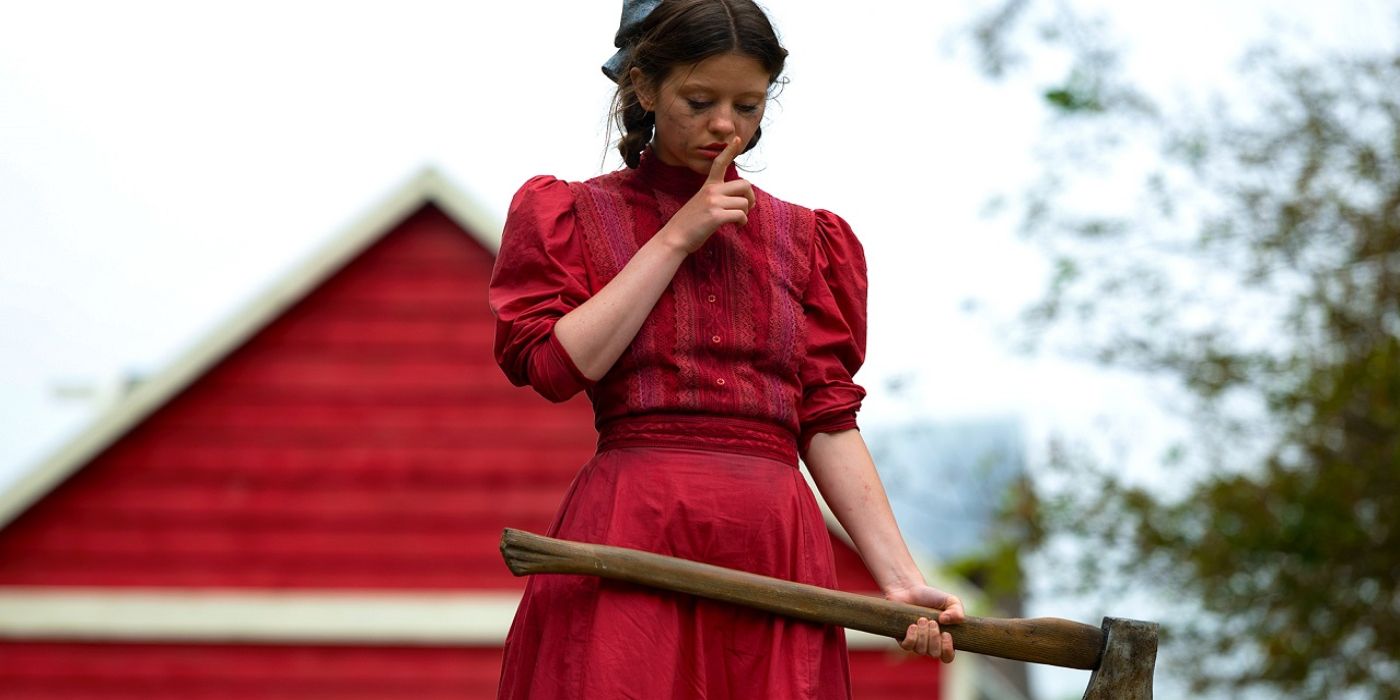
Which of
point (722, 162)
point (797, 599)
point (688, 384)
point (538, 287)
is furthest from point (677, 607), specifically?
point (722, 162)

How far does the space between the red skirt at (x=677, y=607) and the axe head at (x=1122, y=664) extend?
34 centimetres

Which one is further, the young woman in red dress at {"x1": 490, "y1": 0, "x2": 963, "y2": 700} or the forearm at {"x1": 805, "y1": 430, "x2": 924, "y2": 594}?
the forearm at {"x1": 805, "y1": 430, "x2": 924, "y2": 594}

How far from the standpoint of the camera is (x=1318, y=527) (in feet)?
25.7

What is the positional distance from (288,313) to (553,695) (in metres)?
6.96

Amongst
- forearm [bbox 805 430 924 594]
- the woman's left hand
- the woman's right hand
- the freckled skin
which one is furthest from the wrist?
the woman's left hand

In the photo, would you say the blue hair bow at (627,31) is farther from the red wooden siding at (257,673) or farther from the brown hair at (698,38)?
the red wooden siding at (257,673)

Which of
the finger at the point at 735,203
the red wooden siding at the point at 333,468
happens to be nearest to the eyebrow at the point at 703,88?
the finger at the point at 735,203

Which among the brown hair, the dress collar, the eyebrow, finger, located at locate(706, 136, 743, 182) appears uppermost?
the brown hair

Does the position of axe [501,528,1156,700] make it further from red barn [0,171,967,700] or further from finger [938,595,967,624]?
red barn [0,171,967,700]

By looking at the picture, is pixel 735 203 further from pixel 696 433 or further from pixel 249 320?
pixel 249 320

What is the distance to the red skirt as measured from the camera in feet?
7.09

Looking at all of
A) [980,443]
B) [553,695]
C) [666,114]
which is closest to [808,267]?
[666,114]

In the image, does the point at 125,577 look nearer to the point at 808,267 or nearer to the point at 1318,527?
the point at 1318,527

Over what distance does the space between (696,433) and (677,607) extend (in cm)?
23
